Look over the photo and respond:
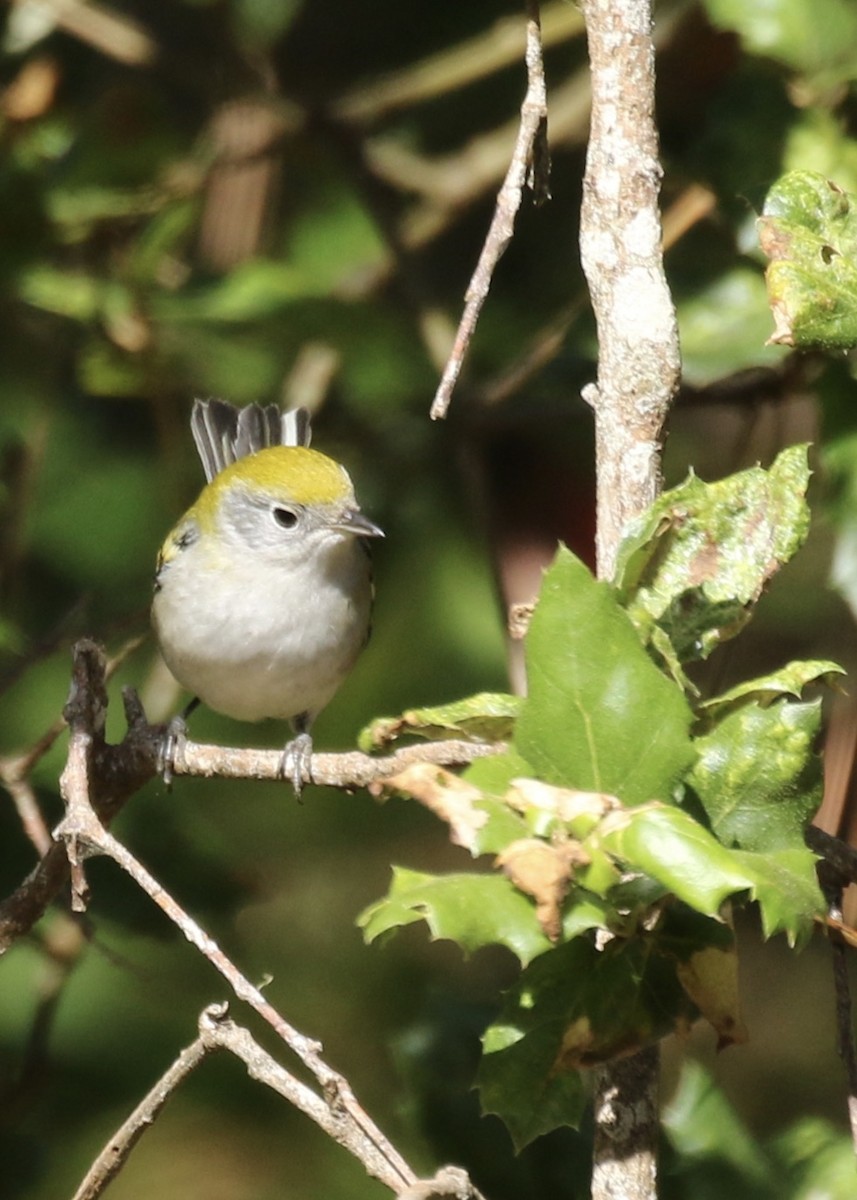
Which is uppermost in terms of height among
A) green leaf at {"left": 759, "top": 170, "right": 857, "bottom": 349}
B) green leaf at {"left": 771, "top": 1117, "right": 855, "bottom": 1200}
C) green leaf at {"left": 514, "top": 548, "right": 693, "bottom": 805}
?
green leaf at {"left": 759, "top": 170, "right": 857, "bottom": 349}

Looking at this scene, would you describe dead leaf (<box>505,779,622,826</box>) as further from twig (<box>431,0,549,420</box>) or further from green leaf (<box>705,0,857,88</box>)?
green leaf (<box>705,0,857,88</box>)

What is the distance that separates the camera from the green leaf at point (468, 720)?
1843mm

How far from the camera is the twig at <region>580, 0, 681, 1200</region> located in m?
1.89

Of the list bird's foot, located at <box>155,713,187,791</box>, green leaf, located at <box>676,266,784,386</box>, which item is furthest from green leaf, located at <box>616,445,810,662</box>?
green leaf, located at <box>676,266,784,386</box>

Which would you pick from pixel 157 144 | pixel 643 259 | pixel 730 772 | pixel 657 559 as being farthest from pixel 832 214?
pixel 157 144

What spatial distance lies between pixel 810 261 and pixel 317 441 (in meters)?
2.39

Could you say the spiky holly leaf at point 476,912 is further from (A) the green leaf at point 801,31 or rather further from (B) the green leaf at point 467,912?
(A) the green leaf at point 801,31

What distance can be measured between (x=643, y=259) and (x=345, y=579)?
6.86ft

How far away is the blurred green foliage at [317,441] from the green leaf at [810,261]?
1.17 metres

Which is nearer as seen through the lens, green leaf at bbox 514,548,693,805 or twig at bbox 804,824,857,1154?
green leaf at bbox 514,548,693,805

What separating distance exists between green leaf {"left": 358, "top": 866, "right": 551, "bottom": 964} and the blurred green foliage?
1.76 m

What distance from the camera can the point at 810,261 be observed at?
2.00m

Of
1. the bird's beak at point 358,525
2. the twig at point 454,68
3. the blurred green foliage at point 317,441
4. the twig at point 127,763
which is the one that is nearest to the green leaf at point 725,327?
the blurred green foliage at point 317,441

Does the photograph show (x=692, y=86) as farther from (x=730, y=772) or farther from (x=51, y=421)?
(x=730, y=772)
